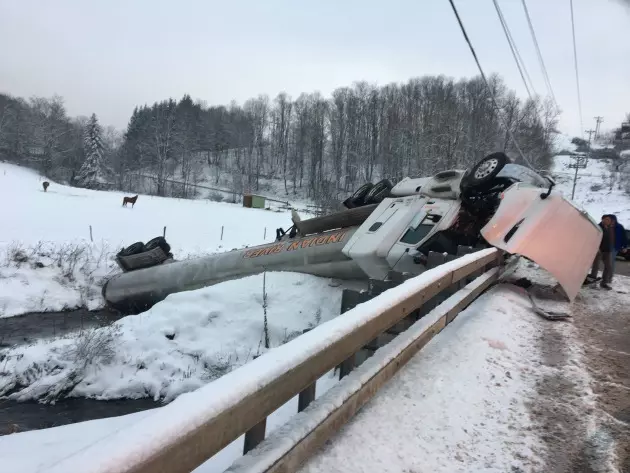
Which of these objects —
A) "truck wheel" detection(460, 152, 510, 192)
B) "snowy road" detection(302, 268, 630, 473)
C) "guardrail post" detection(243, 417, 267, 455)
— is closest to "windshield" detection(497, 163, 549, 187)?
"truck wheel" detection(460, 152, 510, 192)

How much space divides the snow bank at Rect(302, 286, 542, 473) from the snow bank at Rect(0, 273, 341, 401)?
542 centimetres

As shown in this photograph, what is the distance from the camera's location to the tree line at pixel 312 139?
4619 cm

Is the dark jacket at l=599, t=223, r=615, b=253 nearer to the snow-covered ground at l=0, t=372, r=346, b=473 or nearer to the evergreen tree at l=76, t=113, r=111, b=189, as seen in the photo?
the snow-covered ground at l=0, t=372, r=346, b=473

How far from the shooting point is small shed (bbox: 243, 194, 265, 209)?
41.7m

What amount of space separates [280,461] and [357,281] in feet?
24.9

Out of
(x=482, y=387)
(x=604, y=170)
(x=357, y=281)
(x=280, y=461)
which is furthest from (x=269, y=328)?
(x=604, y=170)

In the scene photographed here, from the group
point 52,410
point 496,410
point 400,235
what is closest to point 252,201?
point 400,235

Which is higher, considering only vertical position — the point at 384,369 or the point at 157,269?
the point at 384,369

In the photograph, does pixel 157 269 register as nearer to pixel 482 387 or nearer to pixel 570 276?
pixel 570 276

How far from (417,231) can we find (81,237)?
642 inches

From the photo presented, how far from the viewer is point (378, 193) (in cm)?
1066

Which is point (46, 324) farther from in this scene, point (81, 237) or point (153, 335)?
point (81, 237)

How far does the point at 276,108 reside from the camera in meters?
83.2

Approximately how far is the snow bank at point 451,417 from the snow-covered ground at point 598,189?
34.6 m
